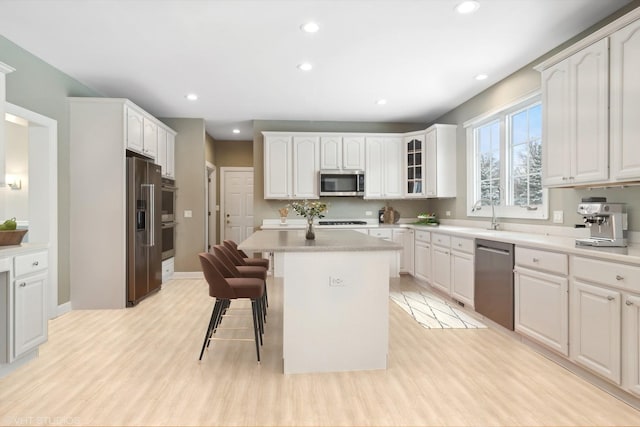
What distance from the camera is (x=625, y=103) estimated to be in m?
2.35

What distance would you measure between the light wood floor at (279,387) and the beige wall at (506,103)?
52.5 inches

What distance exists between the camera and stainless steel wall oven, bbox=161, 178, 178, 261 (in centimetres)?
534

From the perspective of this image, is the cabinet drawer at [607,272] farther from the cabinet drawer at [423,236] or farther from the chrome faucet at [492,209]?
the cabinet drawer at [423,236]

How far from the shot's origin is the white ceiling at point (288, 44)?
9.07 ft

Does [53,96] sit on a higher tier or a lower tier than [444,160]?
higher

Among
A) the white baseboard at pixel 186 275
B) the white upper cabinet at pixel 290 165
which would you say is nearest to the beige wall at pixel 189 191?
the white baseboard at pixel 186 275

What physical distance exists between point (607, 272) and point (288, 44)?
3128mm

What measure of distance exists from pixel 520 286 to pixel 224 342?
8.63ft

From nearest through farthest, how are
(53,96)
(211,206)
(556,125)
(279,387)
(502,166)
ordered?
(279,387)
(556,125)
(53,96)
(502,166)
(211,206)

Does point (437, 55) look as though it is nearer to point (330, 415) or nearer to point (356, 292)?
point (356, 292)

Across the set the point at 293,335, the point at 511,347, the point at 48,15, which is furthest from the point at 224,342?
the point at 48,15

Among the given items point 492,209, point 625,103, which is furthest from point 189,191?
point 625,103

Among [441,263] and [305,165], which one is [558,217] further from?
[305,165]

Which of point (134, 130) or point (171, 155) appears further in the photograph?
point (171, 155)
